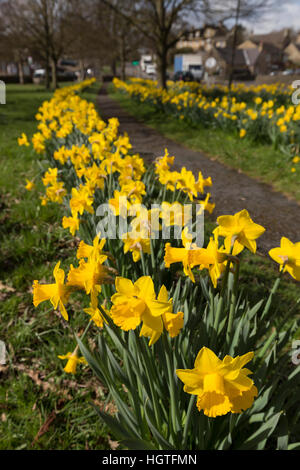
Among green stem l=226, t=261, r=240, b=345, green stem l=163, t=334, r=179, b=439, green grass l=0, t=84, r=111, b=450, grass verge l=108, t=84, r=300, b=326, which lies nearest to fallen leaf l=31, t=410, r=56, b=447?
green grass l=0, t=84, r=111, b=450

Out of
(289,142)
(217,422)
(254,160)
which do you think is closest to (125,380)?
(217,422)

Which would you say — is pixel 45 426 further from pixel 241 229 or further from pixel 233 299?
pixel 241 229

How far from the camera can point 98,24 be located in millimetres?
23719

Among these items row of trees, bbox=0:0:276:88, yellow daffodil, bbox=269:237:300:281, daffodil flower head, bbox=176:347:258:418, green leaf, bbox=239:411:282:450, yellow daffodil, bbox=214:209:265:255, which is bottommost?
green leaf, bbox=239:411:282:450

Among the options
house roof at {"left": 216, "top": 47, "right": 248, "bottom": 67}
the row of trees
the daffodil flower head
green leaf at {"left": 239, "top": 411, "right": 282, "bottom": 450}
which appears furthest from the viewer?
house roof at {"left": 216, "top": 47, "right": 248, "bottom": 67}

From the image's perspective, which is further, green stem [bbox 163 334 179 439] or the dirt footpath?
the dirt footpath

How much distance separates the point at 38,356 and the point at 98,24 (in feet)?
89.4

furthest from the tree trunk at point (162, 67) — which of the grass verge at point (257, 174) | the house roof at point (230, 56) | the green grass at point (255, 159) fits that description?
the house roof at point (230, 56)

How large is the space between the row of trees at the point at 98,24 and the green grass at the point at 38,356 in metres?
11.4

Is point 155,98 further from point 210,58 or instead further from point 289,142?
point 210,58

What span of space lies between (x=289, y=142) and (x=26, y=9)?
2457 centimetres

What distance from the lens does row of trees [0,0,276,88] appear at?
1371cm

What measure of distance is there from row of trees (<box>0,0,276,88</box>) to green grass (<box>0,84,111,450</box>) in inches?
450

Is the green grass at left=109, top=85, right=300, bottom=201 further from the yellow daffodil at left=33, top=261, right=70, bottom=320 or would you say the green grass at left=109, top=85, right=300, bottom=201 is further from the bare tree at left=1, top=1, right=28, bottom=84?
the bare tree at left=1, top=1, right=28, bottom=84
